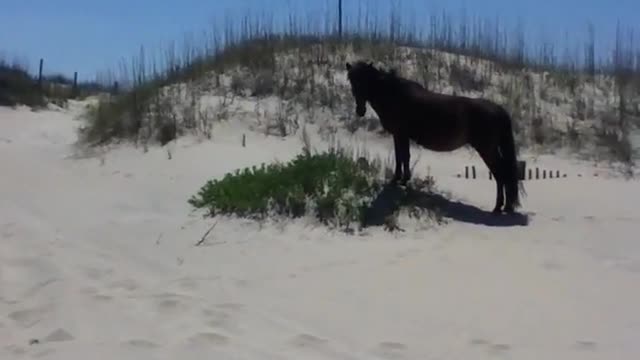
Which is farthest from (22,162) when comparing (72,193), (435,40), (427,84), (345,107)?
(435,40)

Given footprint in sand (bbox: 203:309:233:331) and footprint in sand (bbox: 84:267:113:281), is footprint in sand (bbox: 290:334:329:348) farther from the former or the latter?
footprint in sand (bbox: 84:267:113:281)

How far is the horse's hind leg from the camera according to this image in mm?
10129

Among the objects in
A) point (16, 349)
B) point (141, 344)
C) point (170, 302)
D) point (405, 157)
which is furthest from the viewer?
point (405, 157)

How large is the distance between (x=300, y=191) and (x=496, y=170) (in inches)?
95.8

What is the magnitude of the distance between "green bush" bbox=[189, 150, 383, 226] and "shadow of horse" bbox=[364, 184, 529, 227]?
12 cm

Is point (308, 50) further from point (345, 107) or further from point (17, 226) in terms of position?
point (17, 226)

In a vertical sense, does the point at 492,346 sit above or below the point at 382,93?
below

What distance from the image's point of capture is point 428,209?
31.2ft

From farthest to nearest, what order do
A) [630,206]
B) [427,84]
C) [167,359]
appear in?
[427,84] < [630,206] < [167,359]

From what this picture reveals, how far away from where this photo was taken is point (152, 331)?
539 centimetres

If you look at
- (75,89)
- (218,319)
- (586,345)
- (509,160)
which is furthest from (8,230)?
(75,89)

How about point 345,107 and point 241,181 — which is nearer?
point 241,181

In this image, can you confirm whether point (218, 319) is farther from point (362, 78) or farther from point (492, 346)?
point (362, 78)

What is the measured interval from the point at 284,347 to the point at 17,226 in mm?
4569
